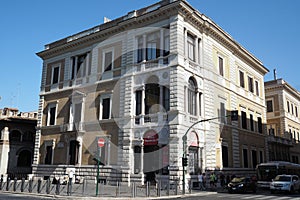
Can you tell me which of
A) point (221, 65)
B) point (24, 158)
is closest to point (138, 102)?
point (221, 65)

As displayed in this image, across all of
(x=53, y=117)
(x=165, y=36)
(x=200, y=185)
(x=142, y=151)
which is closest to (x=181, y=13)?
(x=165, y=36)

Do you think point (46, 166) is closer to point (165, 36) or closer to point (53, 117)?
point (53, 117)

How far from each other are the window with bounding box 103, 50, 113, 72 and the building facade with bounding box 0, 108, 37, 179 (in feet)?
60.8

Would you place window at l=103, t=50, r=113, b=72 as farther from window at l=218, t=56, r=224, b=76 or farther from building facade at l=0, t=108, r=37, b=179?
building facade at l=0, t=108, r=37, b=179

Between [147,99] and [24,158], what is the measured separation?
79.7 feet

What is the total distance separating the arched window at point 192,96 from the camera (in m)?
26.1

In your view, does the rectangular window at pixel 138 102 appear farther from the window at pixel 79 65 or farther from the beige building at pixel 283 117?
the beige building at pixel 283 117

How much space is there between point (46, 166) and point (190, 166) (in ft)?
51.7

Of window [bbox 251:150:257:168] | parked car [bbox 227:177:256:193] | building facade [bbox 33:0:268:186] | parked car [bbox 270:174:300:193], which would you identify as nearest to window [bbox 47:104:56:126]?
building facade [bbox 33:0:268:186]

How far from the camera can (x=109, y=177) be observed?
26.8 metres

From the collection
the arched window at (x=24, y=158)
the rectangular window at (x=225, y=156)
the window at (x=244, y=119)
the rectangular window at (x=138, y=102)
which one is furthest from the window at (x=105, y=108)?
the arched window at (x=24, y=158)

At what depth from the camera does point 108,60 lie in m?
30.3

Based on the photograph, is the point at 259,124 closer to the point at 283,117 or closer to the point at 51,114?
the point at 283,117

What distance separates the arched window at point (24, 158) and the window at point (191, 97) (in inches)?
1049
